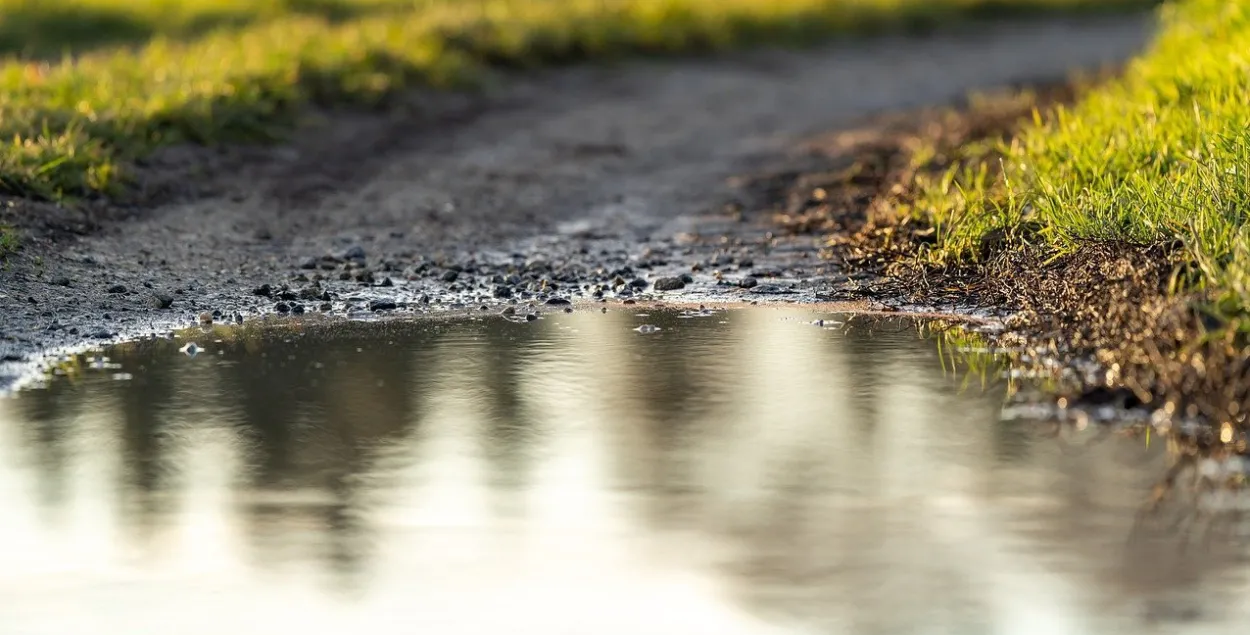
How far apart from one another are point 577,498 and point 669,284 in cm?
318

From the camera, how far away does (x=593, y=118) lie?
13680 mm

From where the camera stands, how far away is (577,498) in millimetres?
4941

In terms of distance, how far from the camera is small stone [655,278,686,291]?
8.02 m

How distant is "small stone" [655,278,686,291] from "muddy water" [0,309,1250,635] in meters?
1.09

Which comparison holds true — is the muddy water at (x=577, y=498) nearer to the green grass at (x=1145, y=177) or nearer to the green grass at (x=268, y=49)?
the green grass at (x=1145, y=177)

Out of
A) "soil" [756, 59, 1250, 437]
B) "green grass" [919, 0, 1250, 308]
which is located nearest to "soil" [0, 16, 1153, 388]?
"soil" [756, 59, 1250, 437]

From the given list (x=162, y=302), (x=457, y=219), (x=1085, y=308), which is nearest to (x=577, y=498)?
(x=1085, y=308)

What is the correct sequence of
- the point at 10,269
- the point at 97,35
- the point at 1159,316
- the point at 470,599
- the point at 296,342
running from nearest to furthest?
1. the point at 470,599
2. the point at 1159,316
3. the point at 296,342
4. the point at 10,269
5. the point at 97,35

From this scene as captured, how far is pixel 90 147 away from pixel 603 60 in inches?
301

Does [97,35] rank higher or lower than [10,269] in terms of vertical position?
higher

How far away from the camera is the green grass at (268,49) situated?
9.90 metres

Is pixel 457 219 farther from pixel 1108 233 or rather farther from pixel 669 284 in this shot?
pixel 1108 233

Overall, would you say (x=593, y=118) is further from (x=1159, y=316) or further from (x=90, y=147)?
(x=1159, y=316)

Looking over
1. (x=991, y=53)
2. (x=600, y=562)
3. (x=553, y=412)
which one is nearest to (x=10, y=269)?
(x=553, y=412)
